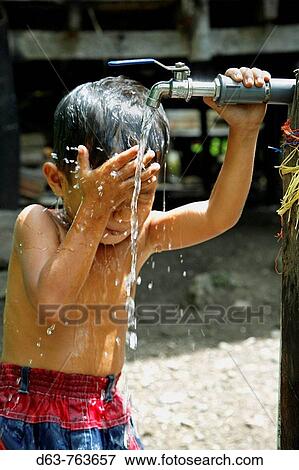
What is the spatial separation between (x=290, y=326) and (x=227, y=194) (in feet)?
1.32

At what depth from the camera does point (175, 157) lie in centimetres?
1387

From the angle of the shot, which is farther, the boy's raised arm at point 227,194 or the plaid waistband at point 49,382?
the plaid waistband at point 49,382

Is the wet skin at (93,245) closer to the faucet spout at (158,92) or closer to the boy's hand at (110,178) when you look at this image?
the boy's hand at (110,178)

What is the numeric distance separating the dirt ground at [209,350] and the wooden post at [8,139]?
118cm

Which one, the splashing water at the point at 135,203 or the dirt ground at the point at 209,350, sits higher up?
the splashing water at the point at 135,203

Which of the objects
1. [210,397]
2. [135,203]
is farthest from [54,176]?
[210,397]

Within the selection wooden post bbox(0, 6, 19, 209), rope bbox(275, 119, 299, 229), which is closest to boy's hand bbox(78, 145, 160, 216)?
rope bbox(275, 119, 299, 229)

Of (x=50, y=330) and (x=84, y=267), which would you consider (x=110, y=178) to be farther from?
(x=50, y=330)

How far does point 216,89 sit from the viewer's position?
1.66m

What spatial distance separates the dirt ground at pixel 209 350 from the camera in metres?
3.26

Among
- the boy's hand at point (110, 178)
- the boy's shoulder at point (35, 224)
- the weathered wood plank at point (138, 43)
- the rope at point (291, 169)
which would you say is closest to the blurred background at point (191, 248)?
the weathered wood plank at point (138, 43)
